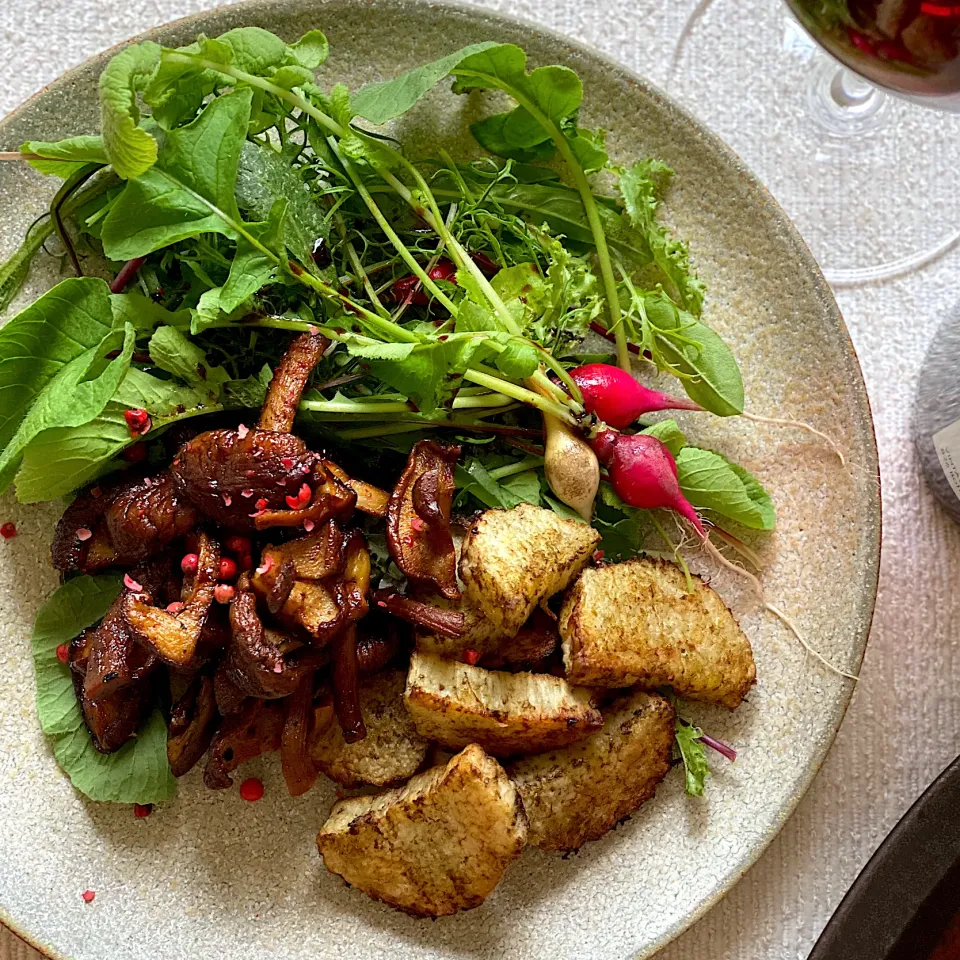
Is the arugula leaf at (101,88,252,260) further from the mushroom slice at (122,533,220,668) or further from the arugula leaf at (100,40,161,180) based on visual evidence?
the mushroom slice at (122,533,220,668)

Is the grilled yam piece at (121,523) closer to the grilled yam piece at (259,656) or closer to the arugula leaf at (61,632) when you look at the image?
the arugula leaf at (61,632)

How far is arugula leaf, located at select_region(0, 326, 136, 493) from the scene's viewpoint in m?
1.39

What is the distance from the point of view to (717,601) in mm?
1697

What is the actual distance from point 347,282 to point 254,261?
0.21 meters

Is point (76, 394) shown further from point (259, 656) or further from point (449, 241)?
point (449, 241)

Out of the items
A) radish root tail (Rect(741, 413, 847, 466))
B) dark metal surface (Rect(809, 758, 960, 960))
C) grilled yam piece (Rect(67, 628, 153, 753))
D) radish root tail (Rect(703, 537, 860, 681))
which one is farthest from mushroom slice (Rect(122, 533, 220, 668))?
dark metal surface (Rect(809, 758, 960, 960))

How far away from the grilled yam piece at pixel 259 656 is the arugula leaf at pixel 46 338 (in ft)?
1.42

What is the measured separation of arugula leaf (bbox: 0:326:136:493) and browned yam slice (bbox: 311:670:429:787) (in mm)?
632

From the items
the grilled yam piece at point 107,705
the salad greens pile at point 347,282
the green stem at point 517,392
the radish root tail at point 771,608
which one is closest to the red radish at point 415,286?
the salad greens pile at point 347,282

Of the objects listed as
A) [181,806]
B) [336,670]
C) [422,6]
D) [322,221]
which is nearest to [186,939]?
[181,806]

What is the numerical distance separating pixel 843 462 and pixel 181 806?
1324mm

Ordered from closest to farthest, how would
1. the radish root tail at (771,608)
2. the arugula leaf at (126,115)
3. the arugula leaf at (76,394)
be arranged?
the arugula leaf at (126,115) < the arugula leaf at (76,394) < the radish root tail at (771,608)

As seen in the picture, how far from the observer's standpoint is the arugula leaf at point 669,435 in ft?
5.50

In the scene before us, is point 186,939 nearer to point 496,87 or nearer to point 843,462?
point 843,462
